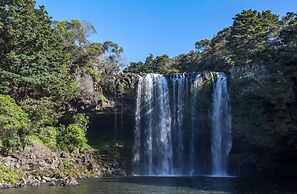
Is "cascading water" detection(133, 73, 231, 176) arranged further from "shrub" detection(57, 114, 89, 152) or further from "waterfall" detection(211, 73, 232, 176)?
"shrub" detection(57, 114, 89, 152)

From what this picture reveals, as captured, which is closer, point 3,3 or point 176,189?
point 176,189

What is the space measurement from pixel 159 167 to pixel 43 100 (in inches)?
578

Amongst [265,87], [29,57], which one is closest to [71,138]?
[29,57]

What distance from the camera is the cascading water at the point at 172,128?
148 feet

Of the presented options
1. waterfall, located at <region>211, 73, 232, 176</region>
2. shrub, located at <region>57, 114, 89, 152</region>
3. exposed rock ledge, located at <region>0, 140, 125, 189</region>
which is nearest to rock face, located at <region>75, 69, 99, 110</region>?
shrub, located at <region>57, 114, 89, 152</region>

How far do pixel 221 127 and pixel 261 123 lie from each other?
559 cm

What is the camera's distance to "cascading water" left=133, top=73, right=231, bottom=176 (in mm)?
45188

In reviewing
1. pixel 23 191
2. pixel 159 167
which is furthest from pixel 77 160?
pixel 23 191

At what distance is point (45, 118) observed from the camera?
40.9 meters

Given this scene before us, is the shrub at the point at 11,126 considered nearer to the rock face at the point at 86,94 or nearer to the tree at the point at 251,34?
the rock face at the point at 86,94

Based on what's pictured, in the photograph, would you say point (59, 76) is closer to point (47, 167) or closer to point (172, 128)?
point (47, 167)

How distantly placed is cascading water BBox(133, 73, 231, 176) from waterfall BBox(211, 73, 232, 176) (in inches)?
5.3

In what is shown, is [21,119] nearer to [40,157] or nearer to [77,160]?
[40,157]

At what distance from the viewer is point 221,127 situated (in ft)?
146
